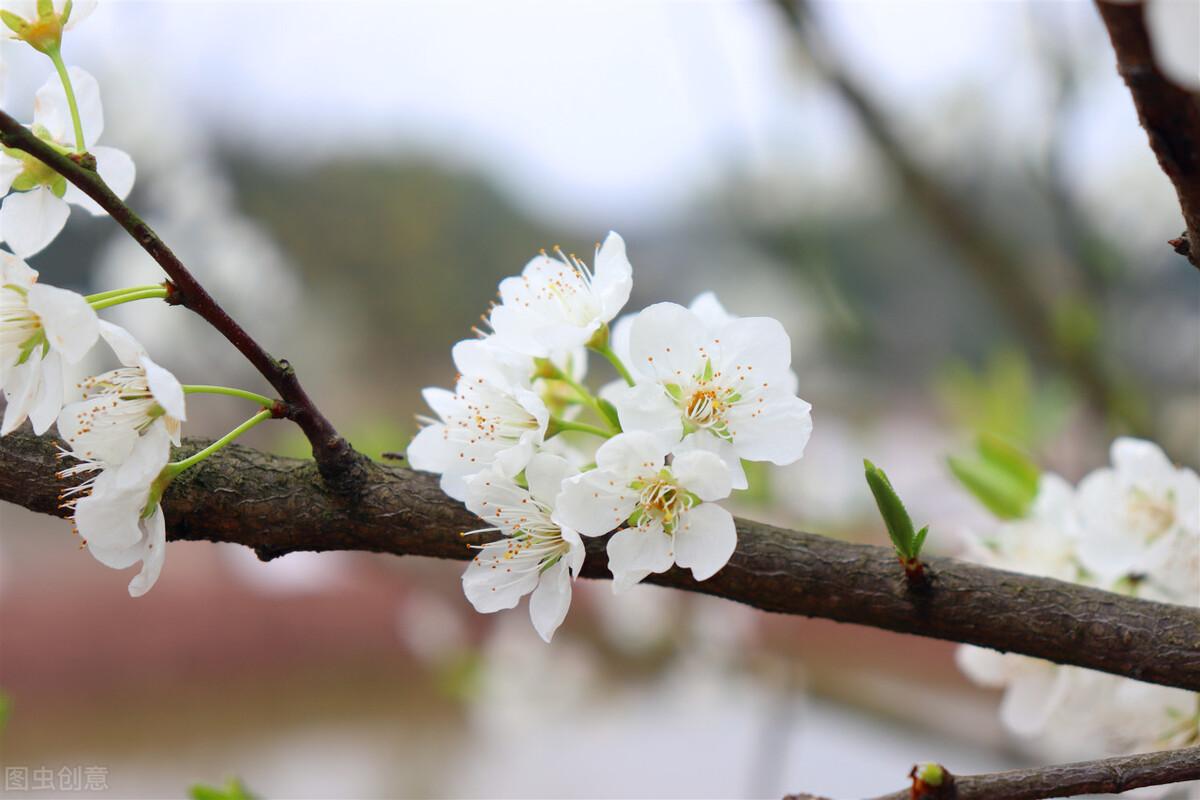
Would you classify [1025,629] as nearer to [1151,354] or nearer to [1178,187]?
[1178,187]

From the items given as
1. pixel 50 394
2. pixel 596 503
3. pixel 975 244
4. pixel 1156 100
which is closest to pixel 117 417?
pixel 50 394

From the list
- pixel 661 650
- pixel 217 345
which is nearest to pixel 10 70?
pixel 217 345

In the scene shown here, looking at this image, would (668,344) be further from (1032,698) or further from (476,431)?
(1032,698)

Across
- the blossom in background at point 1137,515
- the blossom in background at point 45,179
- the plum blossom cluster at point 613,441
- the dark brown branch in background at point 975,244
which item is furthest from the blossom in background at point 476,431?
the dark brown branch in background at point 975,244

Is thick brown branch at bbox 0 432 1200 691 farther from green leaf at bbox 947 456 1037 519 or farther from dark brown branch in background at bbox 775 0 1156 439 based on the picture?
dark brown branch in background at bbox 775 0 1156 439

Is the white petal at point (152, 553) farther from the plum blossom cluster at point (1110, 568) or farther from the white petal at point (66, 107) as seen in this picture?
the plum blossom cluster at point (1110, 568)

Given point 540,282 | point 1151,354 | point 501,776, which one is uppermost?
point 1151,354

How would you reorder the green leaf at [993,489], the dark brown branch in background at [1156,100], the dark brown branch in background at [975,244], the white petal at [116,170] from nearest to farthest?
the dark brown branch in background at [1156,100]
the white petal at [116,170]
the green leaf at [993,489]
the dark brown branch in background at [975,244]
